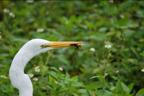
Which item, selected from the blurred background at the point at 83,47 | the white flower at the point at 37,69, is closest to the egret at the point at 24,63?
the blurred background at the point at 83,47

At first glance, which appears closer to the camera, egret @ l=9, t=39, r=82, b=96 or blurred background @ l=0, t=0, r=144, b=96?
egret @ l=9, t=39, r=82, b=96

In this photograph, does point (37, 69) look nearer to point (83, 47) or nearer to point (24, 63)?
point (24, 63)

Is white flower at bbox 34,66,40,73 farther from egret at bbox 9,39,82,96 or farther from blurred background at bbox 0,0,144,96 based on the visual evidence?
egret at bbox 9,39,82,96

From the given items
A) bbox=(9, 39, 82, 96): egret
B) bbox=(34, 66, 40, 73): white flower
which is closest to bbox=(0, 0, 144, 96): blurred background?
bbox=(34, 66, 40, 73): white flower

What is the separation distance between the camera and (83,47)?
5488 millimetres

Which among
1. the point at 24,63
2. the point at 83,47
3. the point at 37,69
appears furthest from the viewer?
the point at 83,47

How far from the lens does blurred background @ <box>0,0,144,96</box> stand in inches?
171

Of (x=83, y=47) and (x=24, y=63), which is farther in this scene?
(x=83, y=47)

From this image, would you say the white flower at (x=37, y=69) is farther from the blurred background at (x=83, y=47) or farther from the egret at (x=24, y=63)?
the egret at (x=24, y=63)

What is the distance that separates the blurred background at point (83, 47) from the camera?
4.36 metres

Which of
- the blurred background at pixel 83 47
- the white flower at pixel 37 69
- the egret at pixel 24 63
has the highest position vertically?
the egret at pixel 24 63

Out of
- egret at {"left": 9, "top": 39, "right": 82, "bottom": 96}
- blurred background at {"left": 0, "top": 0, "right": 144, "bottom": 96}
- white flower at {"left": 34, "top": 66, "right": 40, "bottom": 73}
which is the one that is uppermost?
egret at {"left": 9, "top": 39, "right": 82, "bottom": 96}

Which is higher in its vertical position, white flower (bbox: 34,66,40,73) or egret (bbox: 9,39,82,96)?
A: egret (bbox: 9,39,82,96)

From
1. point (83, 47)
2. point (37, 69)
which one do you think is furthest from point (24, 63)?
point (83, 47)
